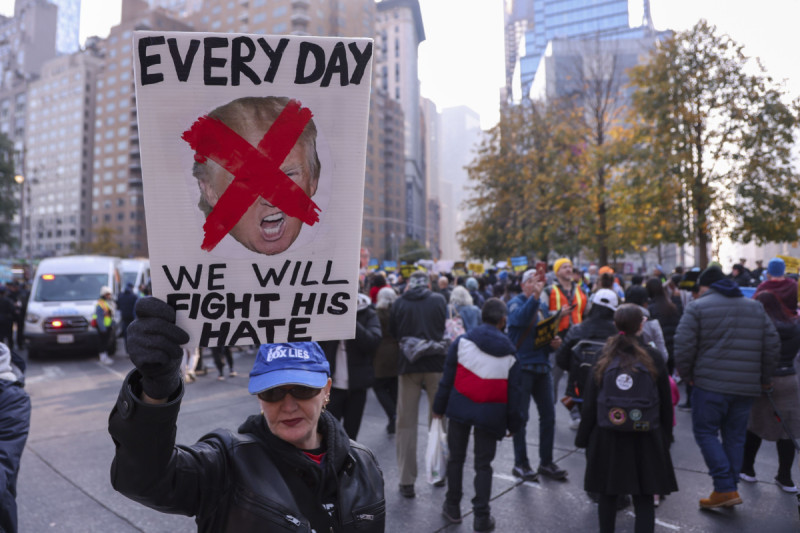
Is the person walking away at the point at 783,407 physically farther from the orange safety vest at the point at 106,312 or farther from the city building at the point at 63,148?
the city building at the point at 63,148

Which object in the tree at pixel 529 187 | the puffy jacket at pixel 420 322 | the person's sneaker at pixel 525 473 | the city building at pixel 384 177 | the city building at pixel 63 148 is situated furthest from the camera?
the city building at pixel 63 148

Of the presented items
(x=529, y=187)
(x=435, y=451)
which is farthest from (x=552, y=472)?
(x=529, y=187)

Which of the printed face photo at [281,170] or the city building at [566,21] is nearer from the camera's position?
the printed face photo at [281,170]

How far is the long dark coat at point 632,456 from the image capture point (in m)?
3.85

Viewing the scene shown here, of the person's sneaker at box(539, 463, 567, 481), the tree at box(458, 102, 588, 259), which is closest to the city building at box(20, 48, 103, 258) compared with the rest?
the tree at box(458, 102, 588, 259)

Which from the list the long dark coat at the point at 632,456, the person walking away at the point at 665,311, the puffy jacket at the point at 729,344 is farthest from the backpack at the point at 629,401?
the person walking away at the point at 665,311

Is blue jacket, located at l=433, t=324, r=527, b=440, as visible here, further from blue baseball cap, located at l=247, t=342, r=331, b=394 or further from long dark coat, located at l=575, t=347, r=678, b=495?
blue baseball cap, located at l=247, t=342, r=331, b=394

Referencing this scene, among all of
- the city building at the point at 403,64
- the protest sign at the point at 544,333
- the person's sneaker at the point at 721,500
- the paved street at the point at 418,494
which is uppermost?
the city building at the point at 403,64

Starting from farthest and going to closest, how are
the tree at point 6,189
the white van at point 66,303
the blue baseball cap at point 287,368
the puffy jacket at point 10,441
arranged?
the tree at point 6,189 < the white van at point 66,303 < the puffy jacket at point 10,441 < the blue baseball cap at point 287,368

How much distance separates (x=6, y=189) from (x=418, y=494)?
133 ft

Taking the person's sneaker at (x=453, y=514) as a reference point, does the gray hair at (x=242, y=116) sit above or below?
above

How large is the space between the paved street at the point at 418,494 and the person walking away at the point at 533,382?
18 centimetres

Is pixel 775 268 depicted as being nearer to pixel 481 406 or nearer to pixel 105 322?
pixel 481 406

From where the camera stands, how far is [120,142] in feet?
311
